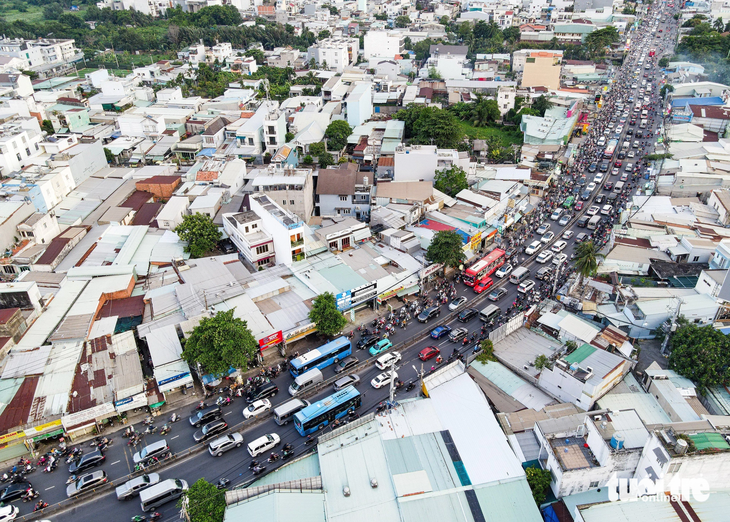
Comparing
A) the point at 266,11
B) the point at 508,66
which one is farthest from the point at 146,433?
the point at 266,11

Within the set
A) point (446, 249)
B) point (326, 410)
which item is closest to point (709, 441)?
point (326, 410)

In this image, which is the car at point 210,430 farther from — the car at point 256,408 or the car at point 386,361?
the car at point 386,361

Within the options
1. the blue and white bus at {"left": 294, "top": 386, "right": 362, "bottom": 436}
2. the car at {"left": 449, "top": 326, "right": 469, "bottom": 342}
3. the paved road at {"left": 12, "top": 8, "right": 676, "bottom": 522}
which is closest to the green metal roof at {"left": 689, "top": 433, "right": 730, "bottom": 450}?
the paved road at {"left": 12, "top": 8, "right": 676, "bottom": 522}

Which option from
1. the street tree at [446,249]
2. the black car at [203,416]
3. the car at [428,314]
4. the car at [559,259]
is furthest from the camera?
the car at [559,259]

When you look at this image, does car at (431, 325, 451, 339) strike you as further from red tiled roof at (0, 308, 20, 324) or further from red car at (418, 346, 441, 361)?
red tiled roof at (0, 308, 20, 324)

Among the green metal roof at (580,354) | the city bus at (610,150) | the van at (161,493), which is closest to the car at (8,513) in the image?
the van at (161,493)

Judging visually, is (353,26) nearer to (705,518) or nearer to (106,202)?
(106,202)

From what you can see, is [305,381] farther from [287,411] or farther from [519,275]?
[519,275]
